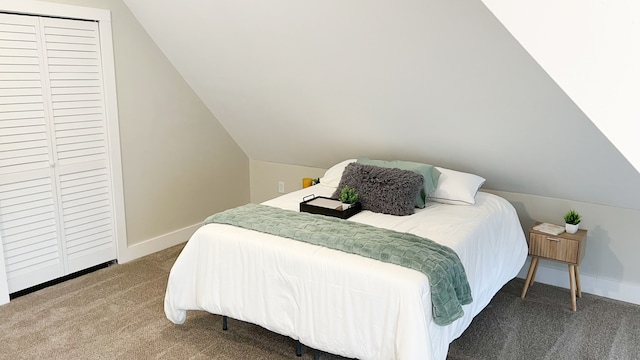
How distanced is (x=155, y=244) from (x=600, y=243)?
3155 mm

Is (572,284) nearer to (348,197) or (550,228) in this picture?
(550,228)

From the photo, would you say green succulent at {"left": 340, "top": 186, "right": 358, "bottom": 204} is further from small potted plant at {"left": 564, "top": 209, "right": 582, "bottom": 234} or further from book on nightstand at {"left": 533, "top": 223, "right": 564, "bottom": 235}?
small potted plant at {"left": 564, "top": 209, "right": 582, "bottom": 234}

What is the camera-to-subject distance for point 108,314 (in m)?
3.04

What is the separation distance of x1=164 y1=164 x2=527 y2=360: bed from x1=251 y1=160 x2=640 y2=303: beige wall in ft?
1.33

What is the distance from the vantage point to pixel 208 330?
112 inches

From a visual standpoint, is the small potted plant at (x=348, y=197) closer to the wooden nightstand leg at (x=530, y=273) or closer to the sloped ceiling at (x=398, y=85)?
the sloped ceiling at (x=398, y=85)

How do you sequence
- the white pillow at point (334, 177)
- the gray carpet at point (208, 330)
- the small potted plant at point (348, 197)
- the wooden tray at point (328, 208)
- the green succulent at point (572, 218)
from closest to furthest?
the gray carpet at point (208, 330) < the wooden tray at point (328, 208) < the small potted plant at point (348, 197) < the green succulent at point (572, 218) < the white pillow at point (334, 177)

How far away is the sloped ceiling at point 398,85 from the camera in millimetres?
2490

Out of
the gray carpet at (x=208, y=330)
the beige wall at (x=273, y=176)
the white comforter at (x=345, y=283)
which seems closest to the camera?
the white comforter at (x=345, y=283)

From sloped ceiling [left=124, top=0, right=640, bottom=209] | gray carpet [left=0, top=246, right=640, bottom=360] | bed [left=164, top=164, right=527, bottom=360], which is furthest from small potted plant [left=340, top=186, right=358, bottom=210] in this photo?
gray carpet [left=0, top=246, right=640, bottom=360]

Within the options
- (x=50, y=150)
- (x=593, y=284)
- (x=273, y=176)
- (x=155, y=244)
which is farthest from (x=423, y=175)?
(x=50, y=150)

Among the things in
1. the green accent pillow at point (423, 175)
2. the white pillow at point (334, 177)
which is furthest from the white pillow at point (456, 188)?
the white pillow at point (334, 177)

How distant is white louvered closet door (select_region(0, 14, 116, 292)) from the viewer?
3.06 m

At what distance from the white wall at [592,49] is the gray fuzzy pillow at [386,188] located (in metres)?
1.15
